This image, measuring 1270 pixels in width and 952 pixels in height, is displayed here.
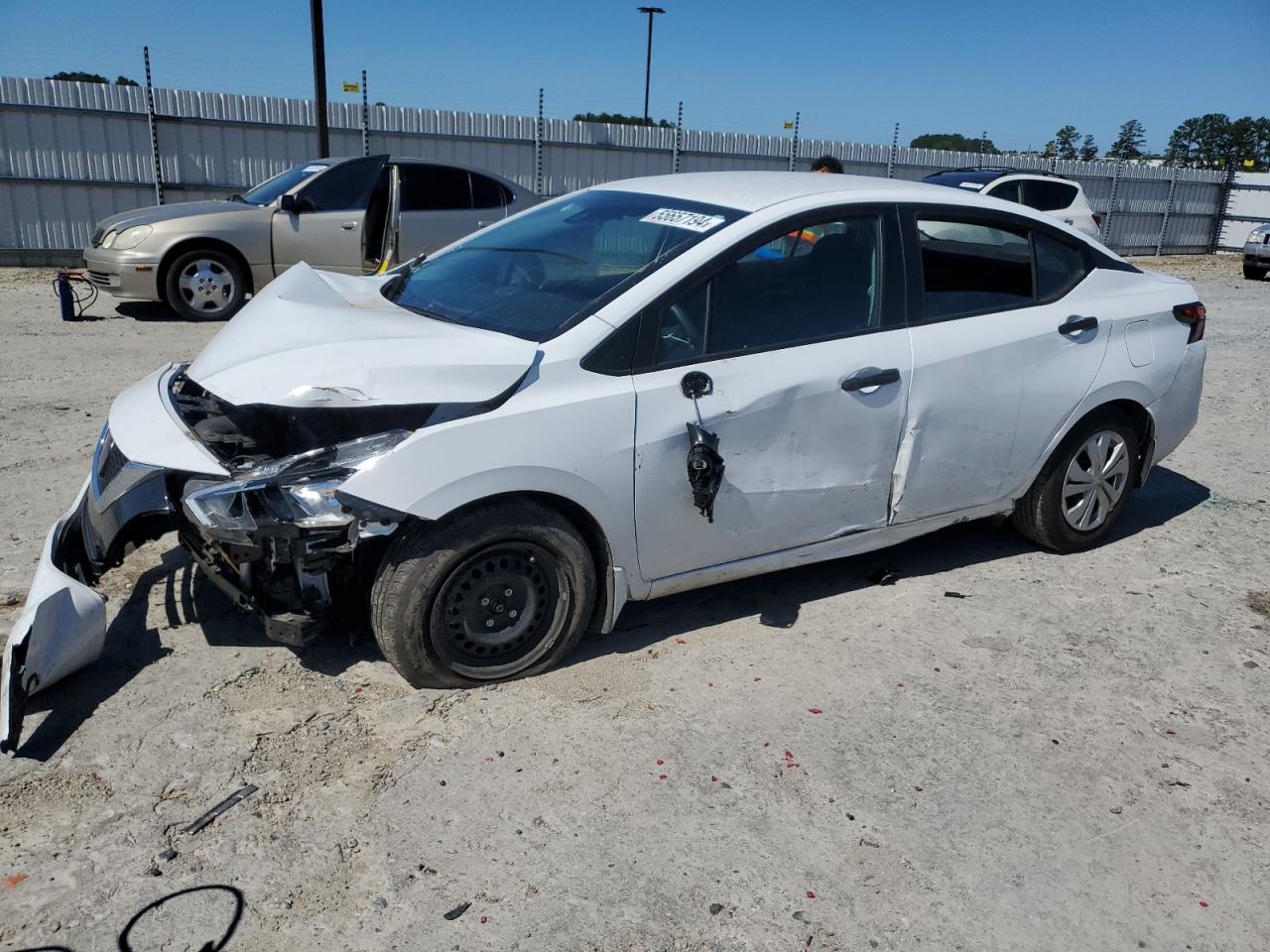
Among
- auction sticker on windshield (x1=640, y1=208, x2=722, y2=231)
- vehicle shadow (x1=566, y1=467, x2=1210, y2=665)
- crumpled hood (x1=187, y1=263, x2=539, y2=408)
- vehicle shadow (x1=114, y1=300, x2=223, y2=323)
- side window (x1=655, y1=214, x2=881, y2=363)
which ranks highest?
auction sticker on windshield (x1=640, y1=208, x2=722, y2=231)

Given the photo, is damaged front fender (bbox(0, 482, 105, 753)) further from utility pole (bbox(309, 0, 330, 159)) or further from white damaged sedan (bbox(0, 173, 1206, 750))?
utility pole (bbox(309, 0, 330, 159))

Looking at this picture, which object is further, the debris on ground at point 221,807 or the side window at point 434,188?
the side window at point 434,188

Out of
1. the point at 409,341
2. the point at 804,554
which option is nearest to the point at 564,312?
the point at 409,341

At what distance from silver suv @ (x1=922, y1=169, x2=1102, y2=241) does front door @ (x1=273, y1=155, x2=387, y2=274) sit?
24.6ft

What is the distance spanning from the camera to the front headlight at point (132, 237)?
1016cm

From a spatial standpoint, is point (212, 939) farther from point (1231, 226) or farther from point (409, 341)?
point (1231, 226)

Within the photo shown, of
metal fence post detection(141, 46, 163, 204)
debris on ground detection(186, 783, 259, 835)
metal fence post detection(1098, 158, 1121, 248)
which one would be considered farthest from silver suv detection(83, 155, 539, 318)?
metal fence post detection(1098, 158, 1121, 248)

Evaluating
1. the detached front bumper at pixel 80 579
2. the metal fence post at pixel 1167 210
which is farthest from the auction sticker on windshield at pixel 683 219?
the metal fence post at pixel 1167 210

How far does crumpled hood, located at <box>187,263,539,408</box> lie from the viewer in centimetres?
330

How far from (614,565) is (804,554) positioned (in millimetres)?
894

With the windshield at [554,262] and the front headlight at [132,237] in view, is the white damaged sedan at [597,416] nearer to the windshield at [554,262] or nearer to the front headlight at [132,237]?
the windshield at [554,262]

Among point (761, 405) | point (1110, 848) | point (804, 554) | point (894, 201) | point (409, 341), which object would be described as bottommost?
point (1110, 848)

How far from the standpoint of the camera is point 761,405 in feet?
Result: 12.3

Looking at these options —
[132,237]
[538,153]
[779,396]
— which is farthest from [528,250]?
[538,153]
